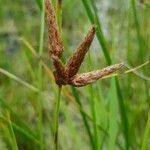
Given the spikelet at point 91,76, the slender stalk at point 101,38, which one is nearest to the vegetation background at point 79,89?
the slender stalk at point 101,38

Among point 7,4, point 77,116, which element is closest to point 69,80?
point 77,116

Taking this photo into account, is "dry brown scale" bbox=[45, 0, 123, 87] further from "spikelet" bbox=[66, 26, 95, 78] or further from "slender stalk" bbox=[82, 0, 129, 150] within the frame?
→ "slender stalk" bbox=[82, 0, 129, 150]

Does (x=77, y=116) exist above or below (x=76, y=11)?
below

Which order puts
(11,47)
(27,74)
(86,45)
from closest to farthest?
(86,45) < (27,74) < (11,47)

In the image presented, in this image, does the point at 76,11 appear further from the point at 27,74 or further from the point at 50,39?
the point at 50,39

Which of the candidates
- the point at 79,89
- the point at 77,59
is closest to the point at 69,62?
the point at 77,59

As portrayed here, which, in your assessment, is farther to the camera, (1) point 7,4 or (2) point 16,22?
(1) point 7,4

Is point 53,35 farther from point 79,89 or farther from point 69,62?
point 79,89
